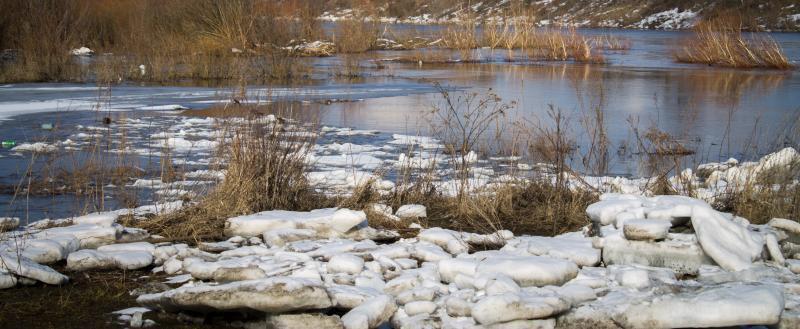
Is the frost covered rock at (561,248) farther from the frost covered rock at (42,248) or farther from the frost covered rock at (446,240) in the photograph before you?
the frost covered rock at (42,248)

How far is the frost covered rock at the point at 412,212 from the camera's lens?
6.71 metres

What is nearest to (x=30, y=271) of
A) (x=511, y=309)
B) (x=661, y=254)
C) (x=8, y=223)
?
(x=8, y=223)

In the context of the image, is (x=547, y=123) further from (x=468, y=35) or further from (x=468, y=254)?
(x=468, y=35)

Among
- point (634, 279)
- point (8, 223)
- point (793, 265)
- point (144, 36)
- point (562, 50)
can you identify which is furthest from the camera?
point (562, 50)

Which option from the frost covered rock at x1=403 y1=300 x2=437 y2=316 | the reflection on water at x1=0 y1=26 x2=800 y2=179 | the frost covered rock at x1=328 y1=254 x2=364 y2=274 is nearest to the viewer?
the frost covered rock at x1=403 y1=300 x2=437 y2=316

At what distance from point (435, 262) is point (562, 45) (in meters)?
25.8

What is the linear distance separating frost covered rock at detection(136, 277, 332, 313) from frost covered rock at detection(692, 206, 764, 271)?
238 centimetres

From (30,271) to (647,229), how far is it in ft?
12.2

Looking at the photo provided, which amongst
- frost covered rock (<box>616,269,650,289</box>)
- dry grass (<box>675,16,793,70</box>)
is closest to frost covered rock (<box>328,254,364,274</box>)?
frost covered rock (<box>616,269,650,289</box>)

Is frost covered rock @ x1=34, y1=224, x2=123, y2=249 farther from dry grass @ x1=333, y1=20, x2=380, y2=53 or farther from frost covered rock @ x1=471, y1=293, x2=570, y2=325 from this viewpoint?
dry grass @ x1=333, y1=20, x2=380, y2=53

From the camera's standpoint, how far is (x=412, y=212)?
265 inches

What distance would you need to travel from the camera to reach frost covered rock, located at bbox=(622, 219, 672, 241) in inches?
210

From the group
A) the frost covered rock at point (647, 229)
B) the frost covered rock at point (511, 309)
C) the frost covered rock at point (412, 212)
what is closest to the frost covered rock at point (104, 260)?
the frost covered rock at point (412, 212)

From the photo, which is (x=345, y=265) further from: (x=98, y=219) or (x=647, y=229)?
(x=98, y=219)
